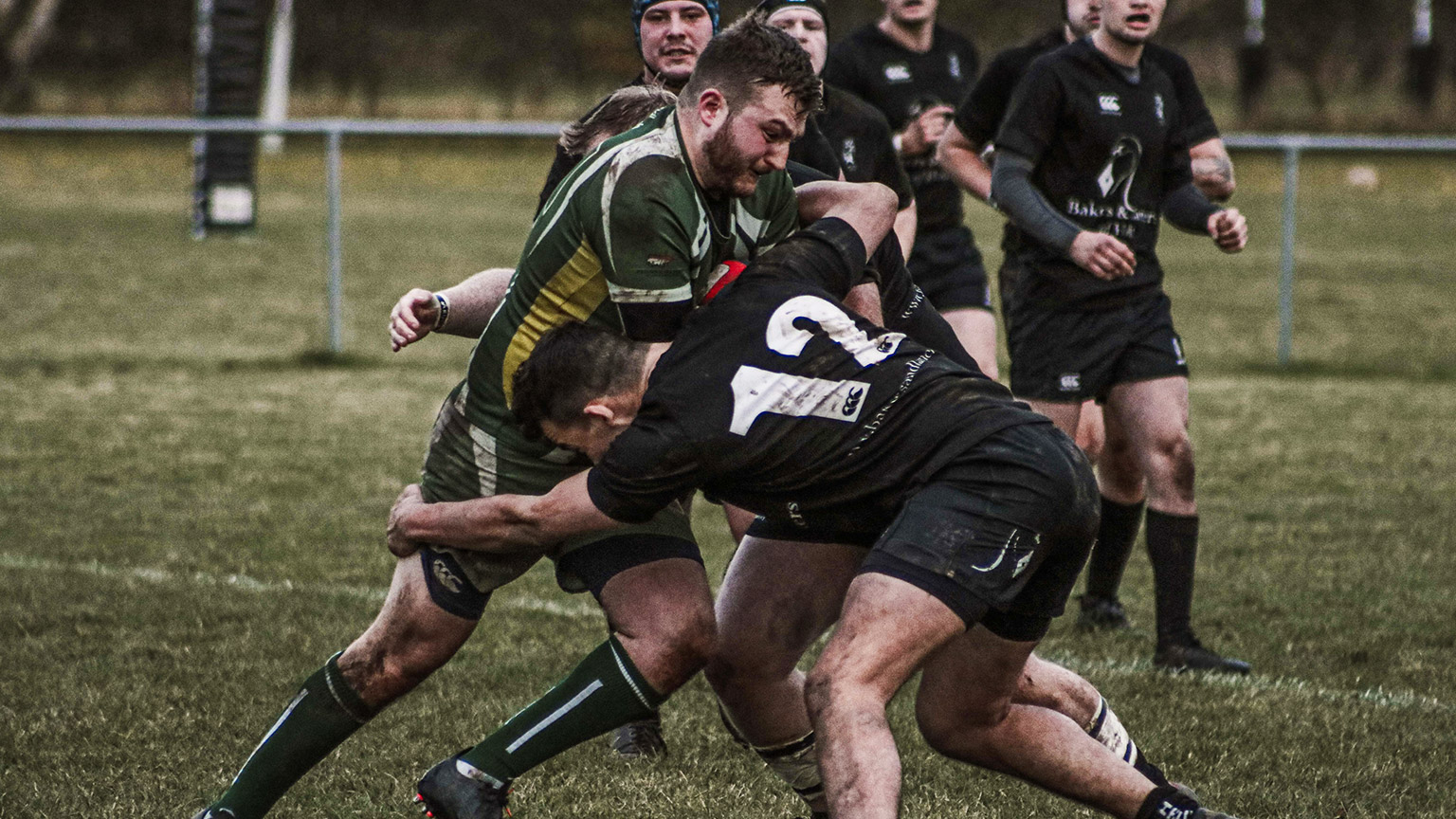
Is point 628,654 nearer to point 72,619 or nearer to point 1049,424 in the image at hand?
point 1049,424

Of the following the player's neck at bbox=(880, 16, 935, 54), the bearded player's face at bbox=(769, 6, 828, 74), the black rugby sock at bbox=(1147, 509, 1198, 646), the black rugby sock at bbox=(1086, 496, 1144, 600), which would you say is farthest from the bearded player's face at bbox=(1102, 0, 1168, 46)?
the player's neck at bbox=(880, 16, 935, 54)

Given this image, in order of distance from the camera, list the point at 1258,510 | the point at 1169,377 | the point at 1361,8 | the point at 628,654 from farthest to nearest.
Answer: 1. the point at 1361,8
2. the point at 1258,510
3. the point at 1169,377
4. the point at 628,654

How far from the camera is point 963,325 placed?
767cm

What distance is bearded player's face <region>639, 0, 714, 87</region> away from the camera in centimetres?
536

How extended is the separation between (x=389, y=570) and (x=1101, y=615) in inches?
107

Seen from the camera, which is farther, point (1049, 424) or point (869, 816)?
point (1049, 424)

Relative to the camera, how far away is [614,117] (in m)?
4.30

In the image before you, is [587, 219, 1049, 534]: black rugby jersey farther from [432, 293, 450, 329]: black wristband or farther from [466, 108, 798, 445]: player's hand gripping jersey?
[432, 293, 450, 329]: black wristband

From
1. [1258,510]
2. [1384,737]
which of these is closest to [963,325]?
[1258,510]

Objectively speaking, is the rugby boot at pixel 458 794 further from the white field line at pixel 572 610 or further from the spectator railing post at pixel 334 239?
the spectator railing post at pixel 334 239

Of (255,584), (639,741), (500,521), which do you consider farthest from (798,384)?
(255,584)

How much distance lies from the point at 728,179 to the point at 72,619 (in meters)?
3.68

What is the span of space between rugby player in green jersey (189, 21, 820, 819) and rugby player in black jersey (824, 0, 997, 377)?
3747mm

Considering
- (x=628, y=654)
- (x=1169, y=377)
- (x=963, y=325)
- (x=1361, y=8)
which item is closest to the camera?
(x=628, y=654)
